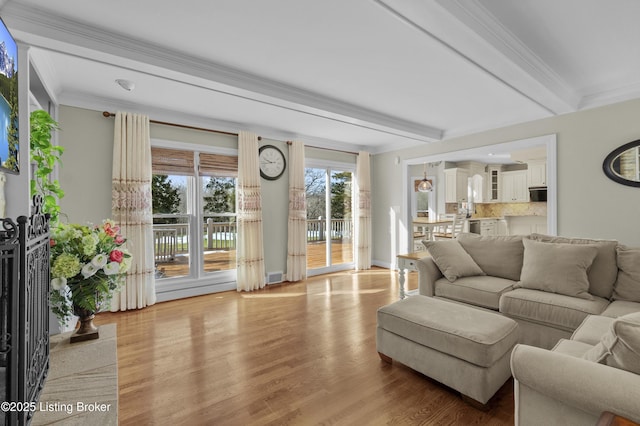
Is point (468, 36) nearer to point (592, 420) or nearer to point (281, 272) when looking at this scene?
point (592, 420)

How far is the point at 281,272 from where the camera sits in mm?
5121

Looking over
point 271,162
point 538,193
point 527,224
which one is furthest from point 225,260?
point 527,224

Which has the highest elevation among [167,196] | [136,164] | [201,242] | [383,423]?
[136,164]

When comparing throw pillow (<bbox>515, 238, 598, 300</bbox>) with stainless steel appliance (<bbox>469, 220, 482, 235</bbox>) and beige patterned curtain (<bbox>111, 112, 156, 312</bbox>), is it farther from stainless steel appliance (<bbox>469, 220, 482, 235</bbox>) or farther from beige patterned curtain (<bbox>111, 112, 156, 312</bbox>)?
stainless steel appliance (<bbox>469, 220, 482, 235</bbox>)

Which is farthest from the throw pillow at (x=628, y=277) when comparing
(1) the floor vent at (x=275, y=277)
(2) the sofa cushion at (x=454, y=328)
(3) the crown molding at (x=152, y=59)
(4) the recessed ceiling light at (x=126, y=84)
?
(4) the recessed ceiling light at (x=126, y=84)

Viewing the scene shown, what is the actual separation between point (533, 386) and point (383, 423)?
2.88ft

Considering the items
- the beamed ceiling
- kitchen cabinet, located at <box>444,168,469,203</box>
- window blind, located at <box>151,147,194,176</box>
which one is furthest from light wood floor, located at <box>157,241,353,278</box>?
kitchen cabinet, located at <box>444,168,469,203</box>

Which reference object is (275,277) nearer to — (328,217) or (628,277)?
(328,217)

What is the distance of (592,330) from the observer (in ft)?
6.10

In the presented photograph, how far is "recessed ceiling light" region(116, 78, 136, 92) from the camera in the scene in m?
3.01

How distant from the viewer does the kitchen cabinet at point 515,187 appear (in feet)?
26.6

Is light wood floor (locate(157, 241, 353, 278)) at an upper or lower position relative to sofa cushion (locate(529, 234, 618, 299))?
lower

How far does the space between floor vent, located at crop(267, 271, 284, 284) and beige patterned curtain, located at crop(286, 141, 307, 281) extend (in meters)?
0.13

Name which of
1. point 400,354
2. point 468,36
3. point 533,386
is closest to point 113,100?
point 468,36
